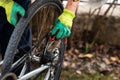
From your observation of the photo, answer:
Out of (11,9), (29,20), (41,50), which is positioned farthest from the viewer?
(41,50)

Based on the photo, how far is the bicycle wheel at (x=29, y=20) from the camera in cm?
241

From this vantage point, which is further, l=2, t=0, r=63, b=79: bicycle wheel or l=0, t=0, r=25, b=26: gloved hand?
l=0, t=0, r=25, b=26: gloved hand

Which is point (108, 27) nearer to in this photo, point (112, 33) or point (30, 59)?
point (112, 33)

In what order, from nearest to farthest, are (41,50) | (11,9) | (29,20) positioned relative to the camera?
(29,20) → (11,9) → (41,50)

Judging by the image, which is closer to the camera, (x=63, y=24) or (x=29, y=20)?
(x=29, y=20)

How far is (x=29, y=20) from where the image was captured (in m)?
2.48

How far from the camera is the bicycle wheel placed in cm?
241

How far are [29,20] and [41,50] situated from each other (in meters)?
0.48

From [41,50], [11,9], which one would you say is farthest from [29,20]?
[41,50]

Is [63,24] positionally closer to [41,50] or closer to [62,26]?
[62,26]

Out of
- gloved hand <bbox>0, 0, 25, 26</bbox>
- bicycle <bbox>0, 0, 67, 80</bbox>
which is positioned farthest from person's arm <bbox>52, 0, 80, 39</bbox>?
gloved hand <bbox>0, 0, 25, 26</bbox>

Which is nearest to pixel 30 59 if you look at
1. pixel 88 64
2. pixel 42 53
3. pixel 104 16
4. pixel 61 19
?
pixel 42 53

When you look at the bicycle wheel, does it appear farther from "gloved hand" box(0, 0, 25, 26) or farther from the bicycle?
"gloved hand" box(0, 0, 25, 26)

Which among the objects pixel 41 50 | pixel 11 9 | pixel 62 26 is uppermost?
pixel 11 9
